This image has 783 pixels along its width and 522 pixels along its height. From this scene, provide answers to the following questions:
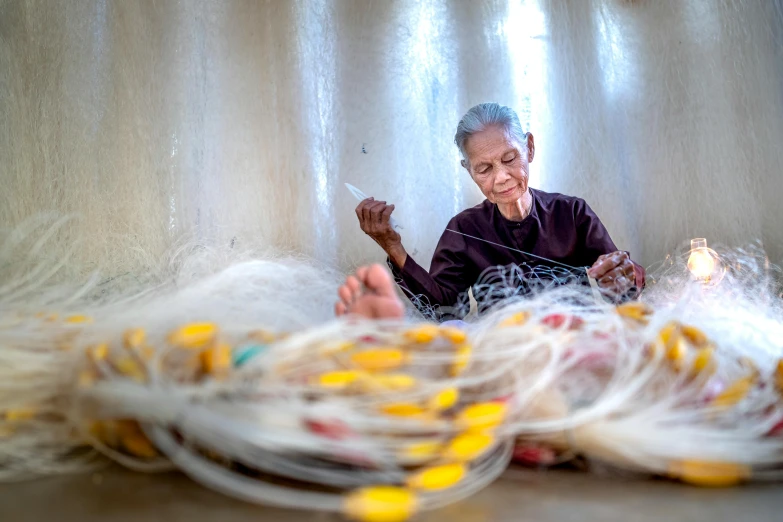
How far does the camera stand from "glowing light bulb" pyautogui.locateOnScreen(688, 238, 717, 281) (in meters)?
1.77

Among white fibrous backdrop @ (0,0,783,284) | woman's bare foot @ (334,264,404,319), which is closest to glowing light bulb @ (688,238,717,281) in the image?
white fibrous backdrop @ (0,0,783,284)

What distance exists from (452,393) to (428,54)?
1.72 metres

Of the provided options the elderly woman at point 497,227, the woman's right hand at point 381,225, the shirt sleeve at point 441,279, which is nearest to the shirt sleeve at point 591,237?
the elderly woman at point 497,227

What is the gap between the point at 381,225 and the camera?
1.73 meters

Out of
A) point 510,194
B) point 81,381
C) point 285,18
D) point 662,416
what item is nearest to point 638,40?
point 510,194

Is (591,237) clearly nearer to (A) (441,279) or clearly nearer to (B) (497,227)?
(B) (497,227)

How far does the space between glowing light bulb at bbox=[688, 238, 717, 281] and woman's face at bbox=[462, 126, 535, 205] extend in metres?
0.55

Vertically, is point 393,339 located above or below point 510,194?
below

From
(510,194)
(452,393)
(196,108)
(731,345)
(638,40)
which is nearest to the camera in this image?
(452,393)

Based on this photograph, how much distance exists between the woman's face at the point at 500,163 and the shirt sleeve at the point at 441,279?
0.20m

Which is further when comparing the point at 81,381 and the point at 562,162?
the point at 562,162

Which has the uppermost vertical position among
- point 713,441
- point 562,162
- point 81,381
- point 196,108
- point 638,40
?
point 638,40

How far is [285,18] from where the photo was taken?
2.10 metres

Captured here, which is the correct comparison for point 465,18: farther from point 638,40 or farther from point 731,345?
point 731,345
